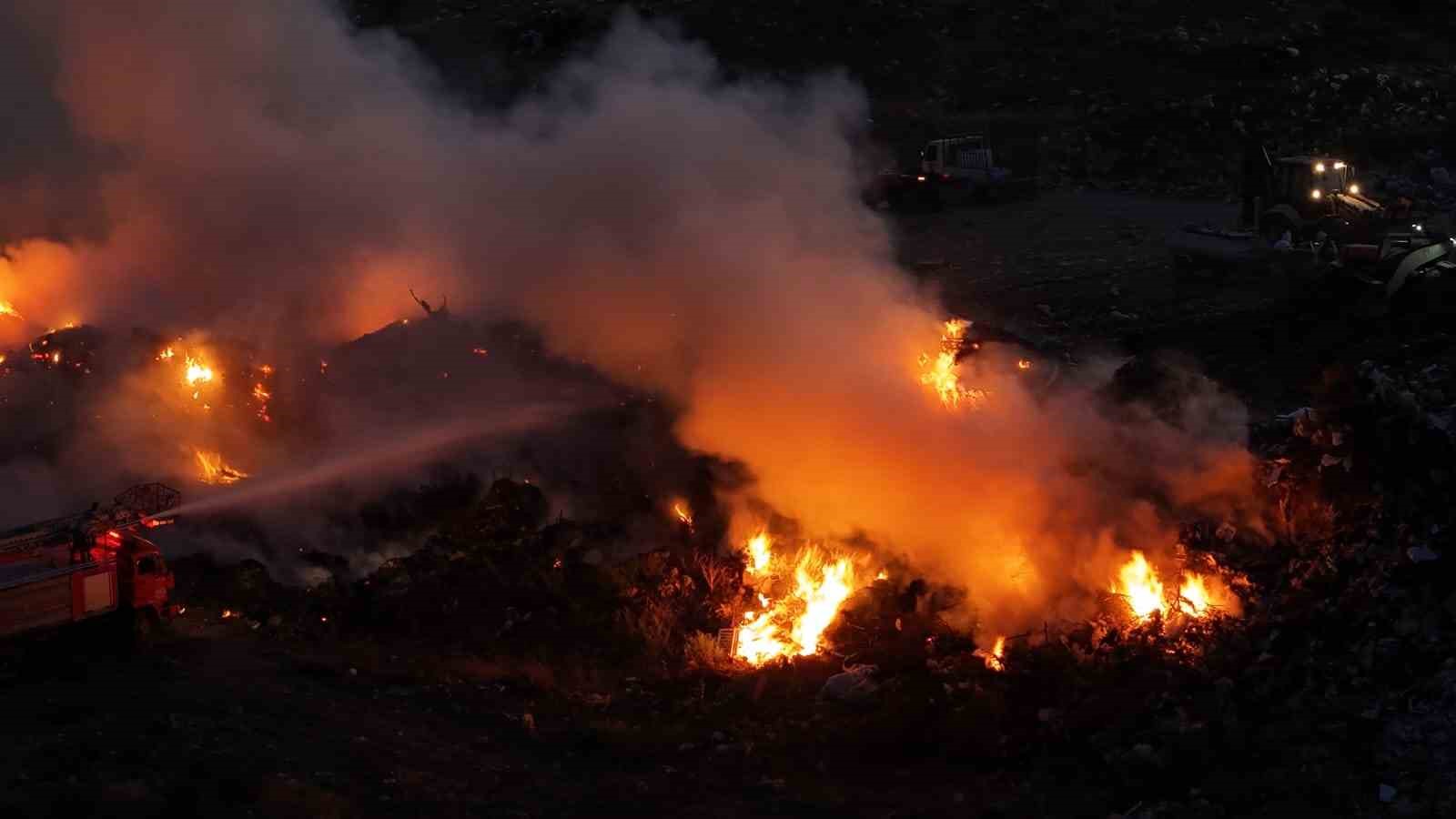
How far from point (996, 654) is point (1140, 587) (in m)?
1.33

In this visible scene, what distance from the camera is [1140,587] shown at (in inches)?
425

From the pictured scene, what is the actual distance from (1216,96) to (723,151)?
53.9ft

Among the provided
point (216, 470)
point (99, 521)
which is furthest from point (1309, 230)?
point (99, 521)

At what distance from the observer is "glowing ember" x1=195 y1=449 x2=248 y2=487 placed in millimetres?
15539

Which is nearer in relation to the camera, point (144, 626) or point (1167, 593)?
point (1167, 593)

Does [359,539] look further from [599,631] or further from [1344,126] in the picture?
[1344,126]

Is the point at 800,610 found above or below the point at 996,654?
above

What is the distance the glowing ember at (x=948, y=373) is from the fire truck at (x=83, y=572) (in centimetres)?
772

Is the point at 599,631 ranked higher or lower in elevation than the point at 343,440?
lower

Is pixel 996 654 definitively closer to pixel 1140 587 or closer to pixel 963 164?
pixel 1140 587

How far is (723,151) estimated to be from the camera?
50.1 feet

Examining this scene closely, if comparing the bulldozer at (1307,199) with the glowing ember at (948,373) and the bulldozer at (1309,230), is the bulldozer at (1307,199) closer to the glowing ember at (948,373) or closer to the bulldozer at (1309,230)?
the bulldozer at (1309,230)

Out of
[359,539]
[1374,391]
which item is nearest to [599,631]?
[359,539]

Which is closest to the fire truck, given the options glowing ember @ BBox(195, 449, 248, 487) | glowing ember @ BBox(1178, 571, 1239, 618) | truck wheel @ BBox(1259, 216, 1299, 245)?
glowing ember @ BBox(195, 449, 248, 487)
